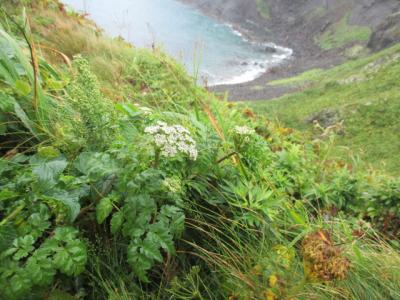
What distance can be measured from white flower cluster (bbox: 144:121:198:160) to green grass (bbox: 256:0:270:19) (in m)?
70.5

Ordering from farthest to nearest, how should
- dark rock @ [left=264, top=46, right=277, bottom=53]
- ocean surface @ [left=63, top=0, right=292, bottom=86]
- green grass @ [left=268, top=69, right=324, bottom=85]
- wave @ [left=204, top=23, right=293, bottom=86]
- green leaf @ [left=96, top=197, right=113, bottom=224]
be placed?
dark rock @ [left=264, top=46, right=277, bottom=53]
ocean surface @ [left=63, top=0, right=292, bottom=86]
wave @ [left=204, top=23, right=293, bottom=86]
green grass @ [left=268, top=69, right=324, bottom=85]
green leaf @ [left=96, top=197, right=113, bottom=224]

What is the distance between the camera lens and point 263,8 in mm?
68875

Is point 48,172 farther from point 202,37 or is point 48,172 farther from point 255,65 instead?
point 255,65

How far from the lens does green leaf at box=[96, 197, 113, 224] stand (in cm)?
162

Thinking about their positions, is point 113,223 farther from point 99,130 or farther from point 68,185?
point 99,130

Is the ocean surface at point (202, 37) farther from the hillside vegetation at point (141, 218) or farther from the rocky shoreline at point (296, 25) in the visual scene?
the hillside vegetation at point (141, 218)

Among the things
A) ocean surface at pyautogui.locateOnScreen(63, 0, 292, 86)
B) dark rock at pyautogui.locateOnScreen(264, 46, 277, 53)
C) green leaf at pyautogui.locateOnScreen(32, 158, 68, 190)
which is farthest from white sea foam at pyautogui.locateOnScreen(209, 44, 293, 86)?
green leaf at pyautogui.locateOnScreen(32, 158, 68, 190)

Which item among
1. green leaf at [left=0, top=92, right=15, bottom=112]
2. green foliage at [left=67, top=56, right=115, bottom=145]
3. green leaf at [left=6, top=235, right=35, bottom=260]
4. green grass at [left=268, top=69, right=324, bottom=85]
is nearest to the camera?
green leaf at [left=6, top=235, right=35, bottom=260]

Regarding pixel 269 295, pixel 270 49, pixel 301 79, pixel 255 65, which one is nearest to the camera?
pixel 269 295

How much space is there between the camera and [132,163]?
1.76 meters

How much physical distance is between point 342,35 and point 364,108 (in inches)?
1629

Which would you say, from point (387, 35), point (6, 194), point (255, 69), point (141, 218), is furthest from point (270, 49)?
point (6, 194)

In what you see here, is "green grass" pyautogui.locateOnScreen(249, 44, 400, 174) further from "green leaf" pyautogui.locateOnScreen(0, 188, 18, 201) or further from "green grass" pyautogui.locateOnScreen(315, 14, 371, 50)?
"green grass" pyautogui.locateOnScreen(315, 14, 371, 50)

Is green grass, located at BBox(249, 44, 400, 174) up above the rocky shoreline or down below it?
below
